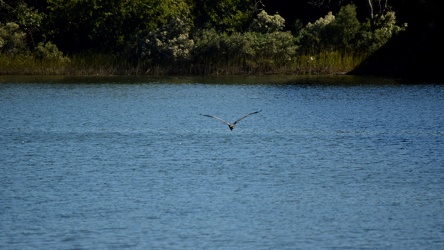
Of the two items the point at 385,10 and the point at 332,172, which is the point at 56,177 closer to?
the point at 332,172

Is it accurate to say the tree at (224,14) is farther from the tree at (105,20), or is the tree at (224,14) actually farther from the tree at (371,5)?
the tree at (371,5)

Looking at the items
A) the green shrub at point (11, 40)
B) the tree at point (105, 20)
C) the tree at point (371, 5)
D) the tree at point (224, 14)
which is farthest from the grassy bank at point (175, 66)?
the tree at point (224, 14)

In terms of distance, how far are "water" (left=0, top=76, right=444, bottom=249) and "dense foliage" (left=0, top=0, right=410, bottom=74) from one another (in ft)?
42.4

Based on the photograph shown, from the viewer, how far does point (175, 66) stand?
226ft

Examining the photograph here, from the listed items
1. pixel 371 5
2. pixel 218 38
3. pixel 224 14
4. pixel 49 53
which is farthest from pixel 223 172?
pixel 224 14

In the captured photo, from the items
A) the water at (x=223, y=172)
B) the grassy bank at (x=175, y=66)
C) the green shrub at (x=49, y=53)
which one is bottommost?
the water at (x=223, y=172)

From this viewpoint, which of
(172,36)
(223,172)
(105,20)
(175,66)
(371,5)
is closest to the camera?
(223,172)

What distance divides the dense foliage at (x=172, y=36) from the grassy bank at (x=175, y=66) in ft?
0.29

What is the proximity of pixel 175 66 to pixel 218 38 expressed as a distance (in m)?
3.90

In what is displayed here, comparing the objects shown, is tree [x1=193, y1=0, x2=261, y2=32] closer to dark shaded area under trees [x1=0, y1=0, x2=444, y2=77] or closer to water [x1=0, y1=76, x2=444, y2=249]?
dark shaded area under trees [x1=0, y1=0, x2=444, y2=77]

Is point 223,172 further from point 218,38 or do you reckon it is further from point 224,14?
point 224,14

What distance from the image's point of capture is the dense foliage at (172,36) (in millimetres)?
66688

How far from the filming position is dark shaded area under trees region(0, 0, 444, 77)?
65438 mm

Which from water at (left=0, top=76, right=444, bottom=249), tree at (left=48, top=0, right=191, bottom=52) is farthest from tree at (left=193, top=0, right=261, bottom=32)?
water at (left=0, top=76, right=444, bottom=249)
